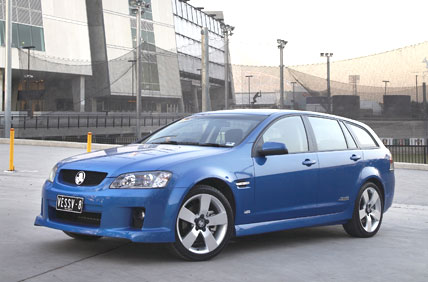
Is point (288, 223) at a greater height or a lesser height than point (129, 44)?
lesser

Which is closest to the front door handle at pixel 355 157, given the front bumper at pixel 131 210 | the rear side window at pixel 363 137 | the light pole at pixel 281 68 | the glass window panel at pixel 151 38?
the rear side window at pixel 363 137

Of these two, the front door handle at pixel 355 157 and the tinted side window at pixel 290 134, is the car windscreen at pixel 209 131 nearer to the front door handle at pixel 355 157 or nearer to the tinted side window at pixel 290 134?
the tinted side window at pixel 290 134

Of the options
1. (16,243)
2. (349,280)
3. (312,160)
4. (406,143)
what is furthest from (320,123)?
(406,143)

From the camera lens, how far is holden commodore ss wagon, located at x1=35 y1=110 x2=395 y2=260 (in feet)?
20.3

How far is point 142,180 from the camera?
245 inches

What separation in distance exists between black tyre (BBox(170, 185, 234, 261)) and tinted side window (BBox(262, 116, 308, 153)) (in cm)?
114

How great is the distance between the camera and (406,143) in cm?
2658

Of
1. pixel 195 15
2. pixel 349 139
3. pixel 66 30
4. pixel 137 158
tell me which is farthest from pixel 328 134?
pixel 195 15

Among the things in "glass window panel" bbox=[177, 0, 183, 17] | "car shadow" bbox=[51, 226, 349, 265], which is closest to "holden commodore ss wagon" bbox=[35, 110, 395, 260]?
"car shadow" bbox=[51, 226, 349, 265]

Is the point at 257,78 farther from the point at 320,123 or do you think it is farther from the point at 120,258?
the point at 120,258

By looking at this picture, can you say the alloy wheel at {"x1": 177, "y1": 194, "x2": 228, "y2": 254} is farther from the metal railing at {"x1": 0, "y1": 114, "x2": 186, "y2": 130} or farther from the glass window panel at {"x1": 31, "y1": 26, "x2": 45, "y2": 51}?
the glass window panel at {"x1": 31, "y1": 26, "x2": 45, "y2": 51}

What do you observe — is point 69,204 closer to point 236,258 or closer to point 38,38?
point 236,258

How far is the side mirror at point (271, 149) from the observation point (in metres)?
7.07

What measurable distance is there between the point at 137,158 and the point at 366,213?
3199 mm
